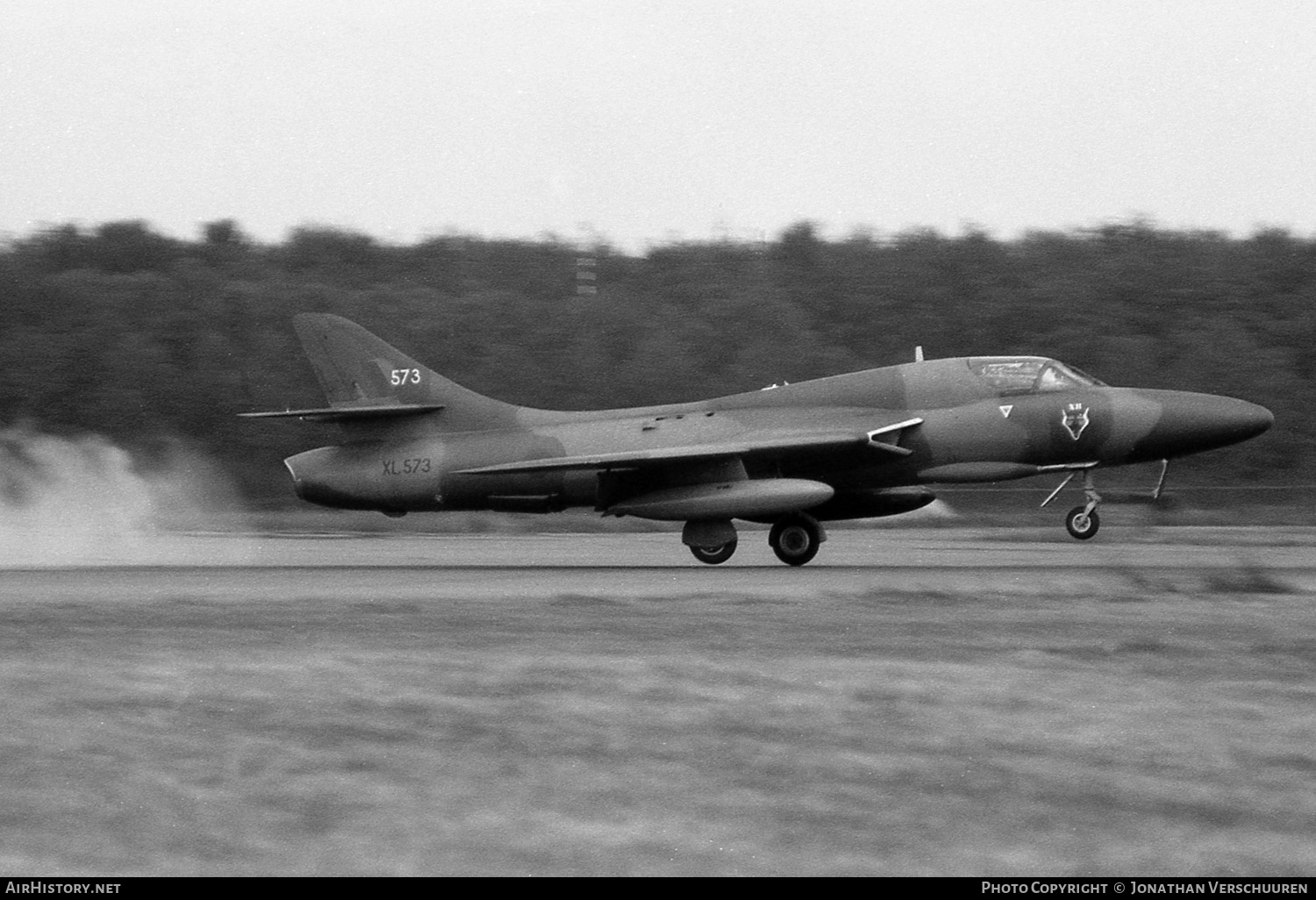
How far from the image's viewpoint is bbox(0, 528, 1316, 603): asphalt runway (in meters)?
16.9

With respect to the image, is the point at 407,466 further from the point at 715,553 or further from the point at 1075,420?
the point at 1075,420

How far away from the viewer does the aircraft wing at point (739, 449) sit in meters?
19.5

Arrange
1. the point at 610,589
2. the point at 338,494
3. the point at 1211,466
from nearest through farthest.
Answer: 1. the point at 610,589
2. the point at 338,494
3. the point at 1211,466

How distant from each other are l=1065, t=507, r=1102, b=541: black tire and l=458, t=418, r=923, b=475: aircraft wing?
7.27ft

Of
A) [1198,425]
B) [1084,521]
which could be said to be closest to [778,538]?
[1084,521]

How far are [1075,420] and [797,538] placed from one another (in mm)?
3666

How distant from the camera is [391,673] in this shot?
10445 mm

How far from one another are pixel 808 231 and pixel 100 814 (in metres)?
61.9

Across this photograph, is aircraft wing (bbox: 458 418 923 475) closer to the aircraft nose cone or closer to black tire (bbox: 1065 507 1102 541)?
black tire (bbox: 1065 507 1102 541)

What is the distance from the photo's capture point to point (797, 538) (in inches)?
790

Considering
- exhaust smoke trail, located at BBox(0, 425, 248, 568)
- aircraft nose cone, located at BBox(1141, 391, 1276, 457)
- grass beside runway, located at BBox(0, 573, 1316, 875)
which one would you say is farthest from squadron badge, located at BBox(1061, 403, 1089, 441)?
exhaust smoke trail, located at BBox(0, 425, 248, 568)

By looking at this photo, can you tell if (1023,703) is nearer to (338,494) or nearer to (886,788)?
(886,788)

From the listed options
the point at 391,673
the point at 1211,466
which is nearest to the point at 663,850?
the point at 391,673

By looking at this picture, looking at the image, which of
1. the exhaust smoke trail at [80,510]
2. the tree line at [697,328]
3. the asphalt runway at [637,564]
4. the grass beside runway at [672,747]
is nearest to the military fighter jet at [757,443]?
the asphalt runway at [637,564]
